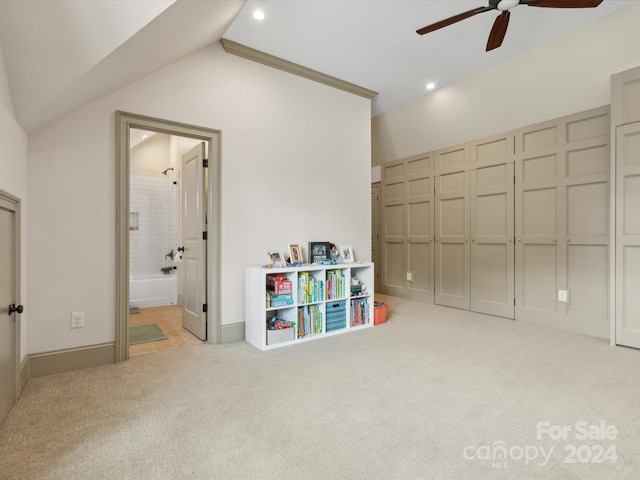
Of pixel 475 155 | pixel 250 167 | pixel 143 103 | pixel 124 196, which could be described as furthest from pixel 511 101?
pixel 124 196

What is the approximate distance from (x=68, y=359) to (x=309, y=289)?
6.83ft

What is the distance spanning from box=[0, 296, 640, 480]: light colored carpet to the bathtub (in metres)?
A: 2.55

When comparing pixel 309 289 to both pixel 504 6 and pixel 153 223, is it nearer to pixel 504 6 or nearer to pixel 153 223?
pixel 504 6

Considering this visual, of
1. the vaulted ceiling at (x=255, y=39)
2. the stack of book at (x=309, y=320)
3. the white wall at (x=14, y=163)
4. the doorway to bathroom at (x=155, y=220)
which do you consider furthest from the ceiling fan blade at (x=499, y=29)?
the doorway to bathroom at (x=155, y=220)

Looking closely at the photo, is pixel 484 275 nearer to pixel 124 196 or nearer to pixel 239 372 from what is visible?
pixel 239 372

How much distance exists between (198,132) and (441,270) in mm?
3790

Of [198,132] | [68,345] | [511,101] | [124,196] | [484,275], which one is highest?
[511,101]

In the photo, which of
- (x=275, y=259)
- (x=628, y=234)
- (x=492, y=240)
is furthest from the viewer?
(x=492, y=240)

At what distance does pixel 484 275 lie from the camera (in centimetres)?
440

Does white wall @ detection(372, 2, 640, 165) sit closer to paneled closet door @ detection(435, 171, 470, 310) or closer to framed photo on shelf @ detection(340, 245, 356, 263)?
paneled closet door @ detection(435, 171, 470, 310)

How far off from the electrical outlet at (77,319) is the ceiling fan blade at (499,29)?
406 cm

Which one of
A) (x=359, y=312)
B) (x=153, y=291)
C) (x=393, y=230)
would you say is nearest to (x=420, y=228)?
(x=393, y=230)

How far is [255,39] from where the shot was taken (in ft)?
10.8

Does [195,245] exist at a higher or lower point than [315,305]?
higher
